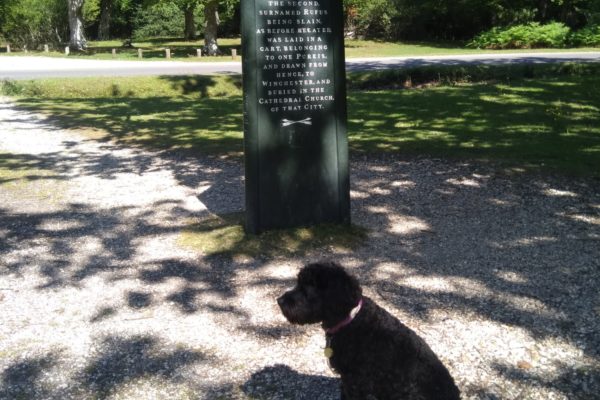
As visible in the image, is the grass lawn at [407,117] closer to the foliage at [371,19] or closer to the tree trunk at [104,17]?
the foliage at [371,19]

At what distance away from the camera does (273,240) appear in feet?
19.7

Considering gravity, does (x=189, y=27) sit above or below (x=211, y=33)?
above

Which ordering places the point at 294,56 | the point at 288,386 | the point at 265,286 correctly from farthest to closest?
the point at 294,56 → the point at 265,286 → the point at 288,386

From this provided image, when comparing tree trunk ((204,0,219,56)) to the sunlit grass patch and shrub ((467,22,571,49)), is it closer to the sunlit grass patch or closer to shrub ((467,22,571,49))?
shrub ((467,22,571,49))

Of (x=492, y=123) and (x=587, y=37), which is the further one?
(x=587, y=37)

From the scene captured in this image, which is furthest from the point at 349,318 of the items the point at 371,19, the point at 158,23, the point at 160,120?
the point at 158,23

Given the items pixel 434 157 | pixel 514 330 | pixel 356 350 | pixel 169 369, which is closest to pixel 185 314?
pixel 169 369

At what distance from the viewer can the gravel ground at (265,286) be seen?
393 centimetres

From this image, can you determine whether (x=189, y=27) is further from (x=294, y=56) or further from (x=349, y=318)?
(x=349, y=318)

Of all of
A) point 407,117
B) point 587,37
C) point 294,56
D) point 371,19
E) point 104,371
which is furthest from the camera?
point 371,19

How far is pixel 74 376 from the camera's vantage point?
3936 millimetres

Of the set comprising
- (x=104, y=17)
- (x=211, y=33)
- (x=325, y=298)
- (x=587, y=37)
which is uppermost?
(x=104, y=17)

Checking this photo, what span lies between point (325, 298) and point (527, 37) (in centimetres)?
3318

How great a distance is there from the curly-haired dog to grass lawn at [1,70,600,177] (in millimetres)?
6012
